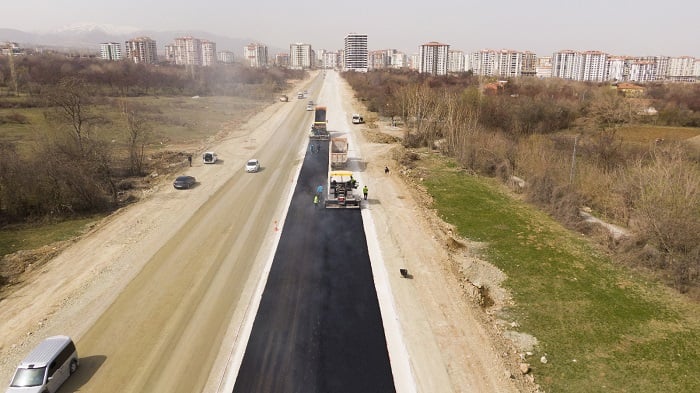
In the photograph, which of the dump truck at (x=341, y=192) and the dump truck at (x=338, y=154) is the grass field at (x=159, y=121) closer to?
the dump truck at (x=338, y=154)

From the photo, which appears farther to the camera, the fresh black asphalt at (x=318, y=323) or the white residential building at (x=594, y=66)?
the white residential building at (x=594, y=66)

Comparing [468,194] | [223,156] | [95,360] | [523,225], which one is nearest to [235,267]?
[95,360]

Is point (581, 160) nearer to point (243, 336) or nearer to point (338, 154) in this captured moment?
point (338, 154)

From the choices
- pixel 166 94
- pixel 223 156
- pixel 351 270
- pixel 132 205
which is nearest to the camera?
pixel 351 270

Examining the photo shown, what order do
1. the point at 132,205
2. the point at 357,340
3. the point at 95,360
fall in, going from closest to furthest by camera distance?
the point at 95,360 < the point at 357,340 < the point at 132,205

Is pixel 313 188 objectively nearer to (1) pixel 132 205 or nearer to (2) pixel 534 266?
(1) pixel 132 205

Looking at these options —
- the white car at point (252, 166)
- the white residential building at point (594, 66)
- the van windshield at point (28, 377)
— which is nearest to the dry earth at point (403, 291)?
the van windshield at point (28, 377)
